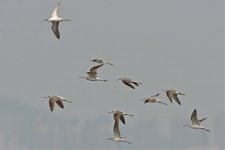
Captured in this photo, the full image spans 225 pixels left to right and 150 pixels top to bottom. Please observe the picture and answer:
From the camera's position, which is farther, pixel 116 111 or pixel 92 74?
pixel 92 74

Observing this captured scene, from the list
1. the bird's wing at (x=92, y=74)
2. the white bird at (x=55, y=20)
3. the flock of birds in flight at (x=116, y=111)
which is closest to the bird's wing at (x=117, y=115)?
the flock of birds in flight at (x=116, y=111)

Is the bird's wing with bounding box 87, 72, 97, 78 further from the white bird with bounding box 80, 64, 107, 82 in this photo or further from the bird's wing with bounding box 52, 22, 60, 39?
the bird's wing with bounding box 52, 22, 60, 39

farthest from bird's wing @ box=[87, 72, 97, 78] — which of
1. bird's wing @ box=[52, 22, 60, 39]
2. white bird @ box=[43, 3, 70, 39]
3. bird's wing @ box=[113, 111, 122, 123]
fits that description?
bird's wing @ box=[52, 22, 60, 39]

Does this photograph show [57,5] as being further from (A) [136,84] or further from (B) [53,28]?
(A) [136,84]

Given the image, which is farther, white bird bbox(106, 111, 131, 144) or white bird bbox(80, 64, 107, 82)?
white bird bbox(80, 64, 107, 82)

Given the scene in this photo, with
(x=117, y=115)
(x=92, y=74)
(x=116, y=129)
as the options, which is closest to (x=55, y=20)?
(x=92, y=74)

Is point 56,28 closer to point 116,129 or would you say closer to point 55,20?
point 55,20

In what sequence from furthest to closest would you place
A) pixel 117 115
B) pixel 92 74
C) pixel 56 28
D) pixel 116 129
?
pixel 92 74 → pixel 116 129 → pixel 117 115 → pixel 56 28

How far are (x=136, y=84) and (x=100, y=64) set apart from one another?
5.21 metres

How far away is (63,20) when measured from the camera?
5825cm

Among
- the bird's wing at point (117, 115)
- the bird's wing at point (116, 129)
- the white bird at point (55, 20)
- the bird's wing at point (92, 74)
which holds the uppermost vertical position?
the white bird at point (55, 20)

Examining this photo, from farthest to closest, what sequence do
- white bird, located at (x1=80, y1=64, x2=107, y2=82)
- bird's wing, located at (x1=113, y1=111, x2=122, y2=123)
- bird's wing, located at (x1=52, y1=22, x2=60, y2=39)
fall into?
1. white bird, located at (x1=80, y1=64, x2=107, y2=82)
2. bird's wing, located at (x1=113, y1=111, x2=122, y2=123)
3. bird's wing, located at (x1=52, y1=22, x2=60, y2=39)

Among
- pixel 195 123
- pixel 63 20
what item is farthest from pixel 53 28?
pixel 195 123

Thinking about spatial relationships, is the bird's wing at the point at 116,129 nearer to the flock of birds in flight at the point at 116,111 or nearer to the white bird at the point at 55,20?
the flock of birds in flight at the point at 116,111
